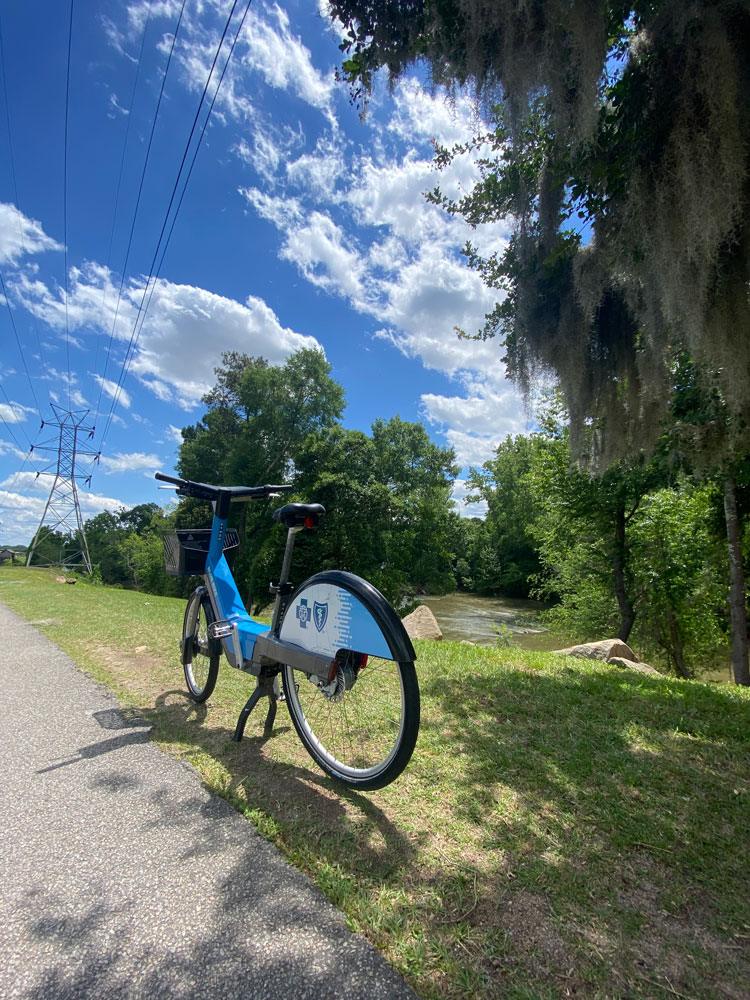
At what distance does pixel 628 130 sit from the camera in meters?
2.29

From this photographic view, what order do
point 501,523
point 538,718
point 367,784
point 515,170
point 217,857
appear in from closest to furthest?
point 217,857 → point 367,784 → point 538,718 → point 515,170 → point 501,523

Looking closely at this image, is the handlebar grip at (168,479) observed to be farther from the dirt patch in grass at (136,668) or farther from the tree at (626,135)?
the tree at (626,135)

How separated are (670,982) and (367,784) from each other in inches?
39.2

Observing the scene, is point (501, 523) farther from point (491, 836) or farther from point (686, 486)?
point (491, 836)

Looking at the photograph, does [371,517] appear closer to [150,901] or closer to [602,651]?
[602,651]

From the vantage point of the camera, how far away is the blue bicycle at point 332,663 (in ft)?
5.49

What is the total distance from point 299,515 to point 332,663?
0.75 metres

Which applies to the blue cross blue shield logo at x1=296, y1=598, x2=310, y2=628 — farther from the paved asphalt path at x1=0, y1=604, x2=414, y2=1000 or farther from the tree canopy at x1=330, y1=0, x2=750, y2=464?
the tree canopy at x1=330, y1=0, x2=750, y2=464

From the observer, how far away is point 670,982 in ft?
3.47

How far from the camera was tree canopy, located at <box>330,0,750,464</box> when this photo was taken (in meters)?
2.02

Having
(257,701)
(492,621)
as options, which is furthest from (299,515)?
(492,621)

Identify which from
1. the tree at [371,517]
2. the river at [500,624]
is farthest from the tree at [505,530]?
the tree at [371,517]

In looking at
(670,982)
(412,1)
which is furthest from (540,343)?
(670,982)

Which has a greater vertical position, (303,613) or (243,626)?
(303,613)
